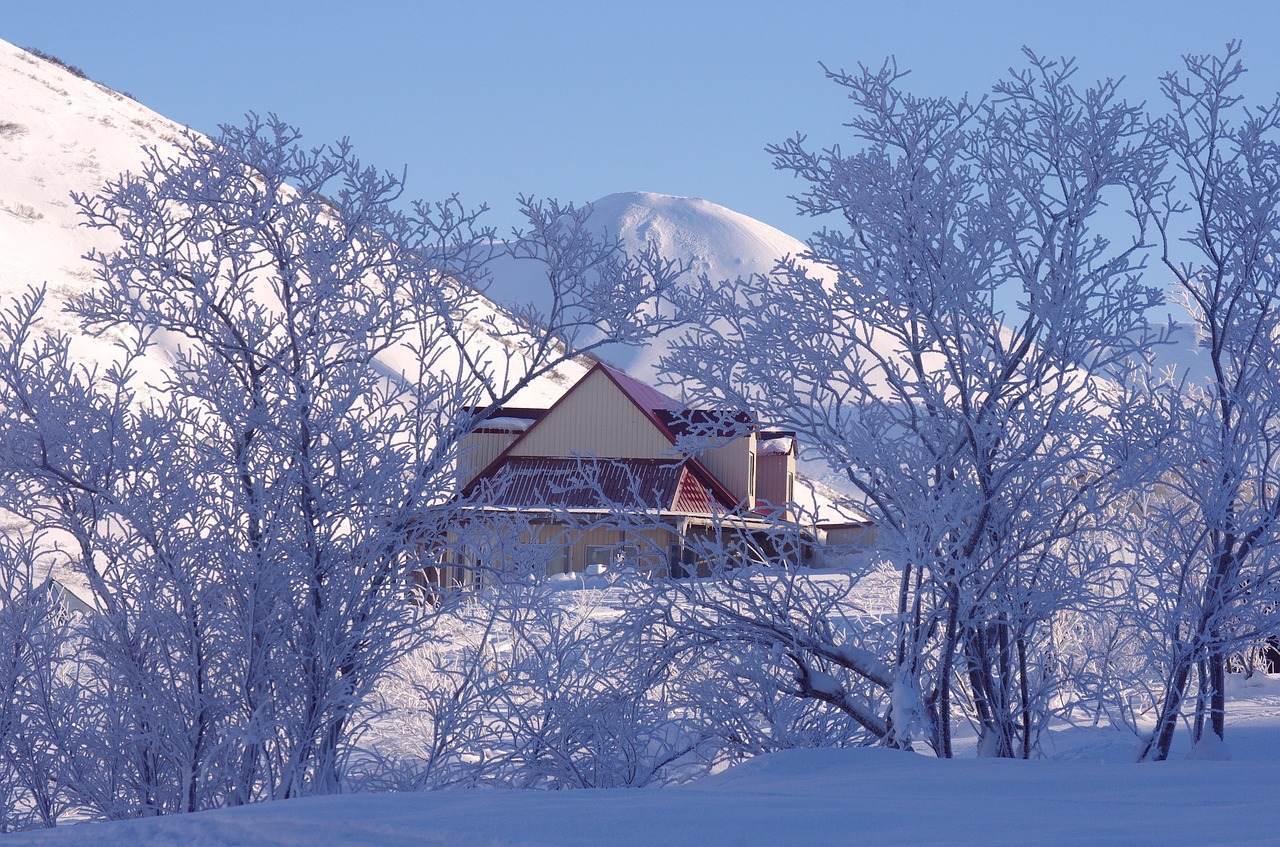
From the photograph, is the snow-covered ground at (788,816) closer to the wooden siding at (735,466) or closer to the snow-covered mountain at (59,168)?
the wooden siding at (735,466)

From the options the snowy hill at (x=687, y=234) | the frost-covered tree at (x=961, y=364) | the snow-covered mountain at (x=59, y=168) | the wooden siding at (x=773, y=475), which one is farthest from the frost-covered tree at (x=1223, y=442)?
the snowy hill at (x=687, y=234)

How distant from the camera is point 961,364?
22.5 ft

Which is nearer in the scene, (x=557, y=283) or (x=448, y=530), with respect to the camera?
(x=448, y=530)

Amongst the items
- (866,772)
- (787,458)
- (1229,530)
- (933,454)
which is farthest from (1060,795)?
(787,458)

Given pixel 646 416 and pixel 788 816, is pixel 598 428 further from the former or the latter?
pixel 788 816

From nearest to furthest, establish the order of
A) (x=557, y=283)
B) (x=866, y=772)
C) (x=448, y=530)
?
(x=866, y=772)
(x=448, y=530)
(x=557, y=283)

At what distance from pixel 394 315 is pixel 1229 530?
5.81 m

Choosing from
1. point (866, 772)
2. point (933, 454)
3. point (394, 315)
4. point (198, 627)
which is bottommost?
point (866, 772)

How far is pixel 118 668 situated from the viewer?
23.4ft

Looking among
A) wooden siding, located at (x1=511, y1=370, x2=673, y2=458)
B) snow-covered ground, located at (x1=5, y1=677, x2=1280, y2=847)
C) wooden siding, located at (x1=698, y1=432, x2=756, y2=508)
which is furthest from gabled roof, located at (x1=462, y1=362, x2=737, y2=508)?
snow-covered ground, located at (x1=5, y1=677, x2=1280, y2=847)

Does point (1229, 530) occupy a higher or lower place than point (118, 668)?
higher

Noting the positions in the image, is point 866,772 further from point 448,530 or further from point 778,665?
point 448,530

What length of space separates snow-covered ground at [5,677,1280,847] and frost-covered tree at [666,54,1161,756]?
2213mm

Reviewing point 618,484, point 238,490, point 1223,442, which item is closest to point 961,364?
point 1223,442
